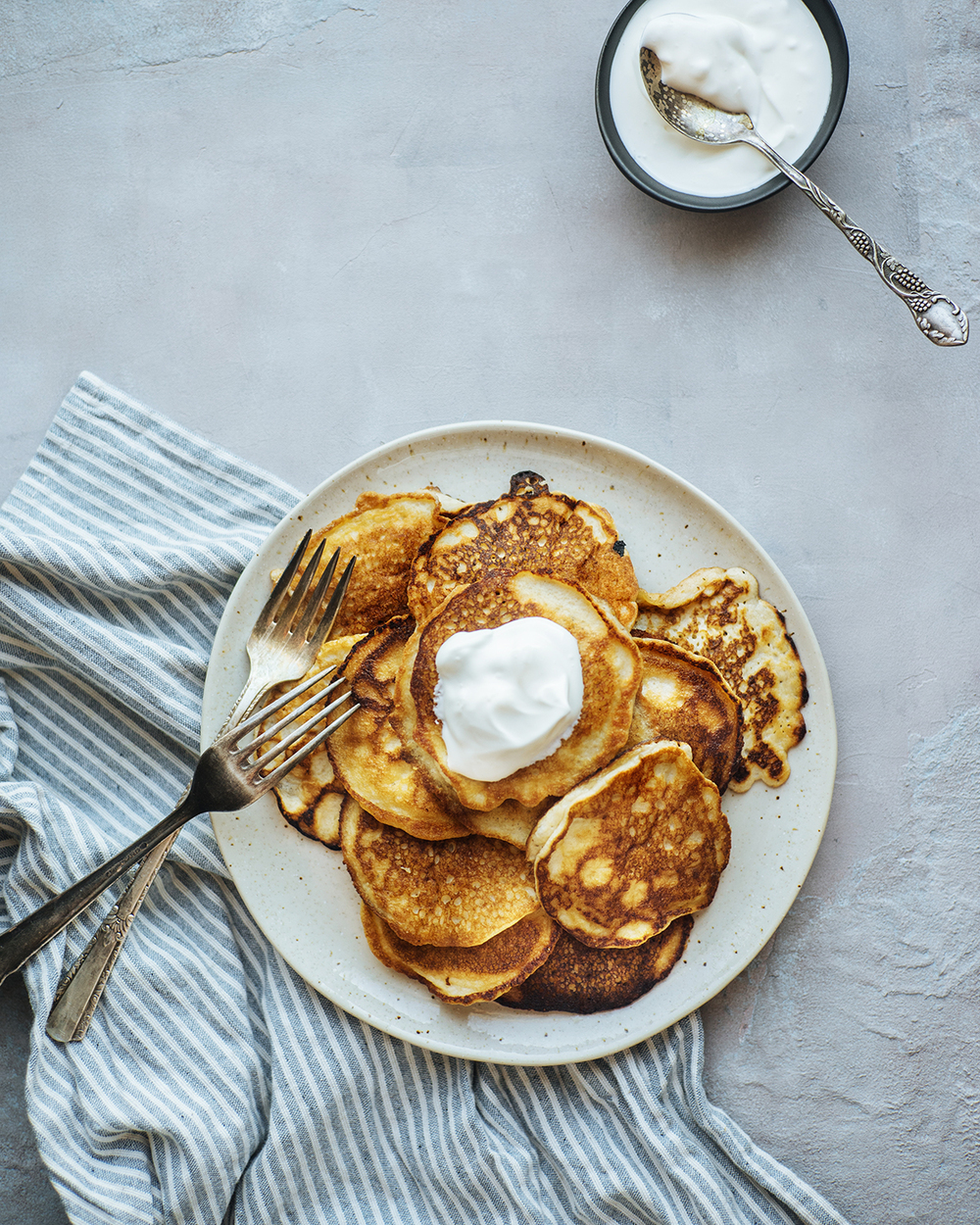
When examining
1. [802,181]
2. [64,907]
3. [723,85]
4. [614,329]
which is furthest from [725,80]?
[64,907]

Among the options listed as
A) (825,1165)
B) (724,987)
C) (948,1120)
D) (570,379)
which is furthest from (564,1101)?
(570,379)

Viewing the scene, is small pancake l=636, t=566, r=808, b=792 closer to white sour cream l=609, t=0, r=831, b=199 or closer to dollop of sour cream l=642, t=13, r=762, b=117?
white sour cream l=609, t=0, r=831, b=199

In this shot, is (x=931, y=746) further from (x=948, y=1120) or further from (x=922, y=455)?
(x=948, y=1120)

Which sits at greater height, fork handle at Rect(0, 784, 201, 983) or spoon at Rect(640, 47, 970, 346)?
spoon at Rect(640, 47, 970, 346)

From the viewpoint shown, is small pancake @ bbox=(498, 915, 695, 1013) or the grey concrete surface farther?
the grey concrete surface

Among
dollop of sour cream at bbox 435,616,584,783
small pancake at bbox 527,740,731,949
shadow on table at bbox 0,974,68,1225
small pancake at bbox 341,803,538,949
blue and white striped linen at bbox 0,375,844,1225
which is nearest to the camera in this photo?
dollop of sour cream at bbox 435,616,584,783

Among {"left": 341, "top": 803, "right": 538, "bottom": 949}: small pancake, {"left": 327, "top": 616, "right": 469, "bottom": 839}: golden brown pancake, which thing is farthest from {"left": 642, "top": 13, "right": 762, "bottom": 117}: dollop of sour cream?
{"left": 341, "top": 803, "right": 538, "bottom": 949}: small pancake

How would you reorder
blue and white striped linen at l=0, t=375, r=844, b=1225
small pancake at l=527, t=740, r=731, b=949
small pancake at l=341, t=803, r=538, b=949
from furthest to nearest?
blue and white striped linen at l=0, t=375, r=844, b=1225, small pancake at l=341, t=803, r=538, b=949, small pancake at l=527, t=740, r=731, b=949

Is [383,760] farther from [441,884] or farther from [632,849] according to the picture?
[632,849]
